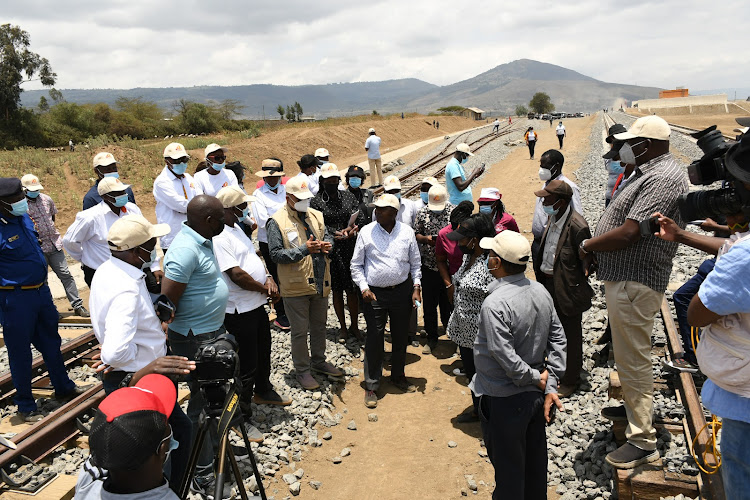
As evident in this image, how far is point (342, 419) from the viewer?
500 cm

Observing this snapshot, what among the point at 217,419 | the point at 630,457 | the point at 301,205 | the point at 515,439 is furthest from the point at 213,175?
the point at 630,457

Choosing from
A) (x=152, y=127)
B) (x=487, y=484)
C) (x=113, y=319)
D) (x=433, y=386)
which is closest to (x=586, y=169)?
(x=433, y=386)

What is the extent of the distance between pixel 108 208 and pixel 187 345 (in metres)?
2.75

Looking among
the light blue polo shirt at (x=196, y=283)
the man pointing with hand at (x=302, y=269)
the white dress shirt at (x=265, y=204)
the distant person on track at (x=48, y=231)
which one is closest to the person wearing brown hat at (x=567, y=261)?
the man pointing with hand at (x=302, y=269)

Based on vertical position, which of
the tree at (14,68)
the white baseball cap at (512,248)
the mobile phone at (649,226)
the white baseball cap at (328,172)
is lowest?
the white baseball cap at (512,248)

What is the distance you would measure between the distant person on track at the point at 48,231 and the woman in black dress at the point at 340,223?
4.41m

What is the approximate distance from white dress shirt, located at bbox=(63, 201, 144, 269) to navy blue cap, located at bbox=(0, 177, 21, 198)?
742 mm

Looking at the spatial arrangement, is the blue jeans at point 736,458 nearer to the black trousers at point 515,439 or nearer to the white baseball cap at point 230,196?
the black trousers at point 515,439

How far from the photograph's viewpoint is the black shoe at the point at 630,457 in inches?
135

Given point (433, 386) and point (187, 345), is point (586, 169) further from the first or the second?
point (187, 345)

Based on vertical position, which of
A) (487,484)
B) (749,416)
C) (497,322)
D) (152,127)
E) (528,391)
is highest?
(152,127)

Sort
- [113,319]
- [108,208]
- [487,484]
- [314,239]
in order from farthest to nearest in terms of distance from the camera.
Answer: [108,208], [314,239], [487,484], [113,319]

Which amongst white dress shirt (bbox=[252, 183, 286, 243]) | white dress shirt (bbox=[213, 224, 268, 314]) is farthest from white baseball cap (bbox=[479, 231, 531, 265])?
white dress shirt (bbox=[252, 183, 286, 243])

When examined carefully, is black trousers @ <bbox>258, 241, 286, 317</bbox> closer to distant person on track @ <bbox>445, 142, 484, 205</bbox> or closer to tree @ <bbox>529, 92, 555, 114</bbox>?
distant person on track @ <bbox>445, 142, 484, 205</bbox>
